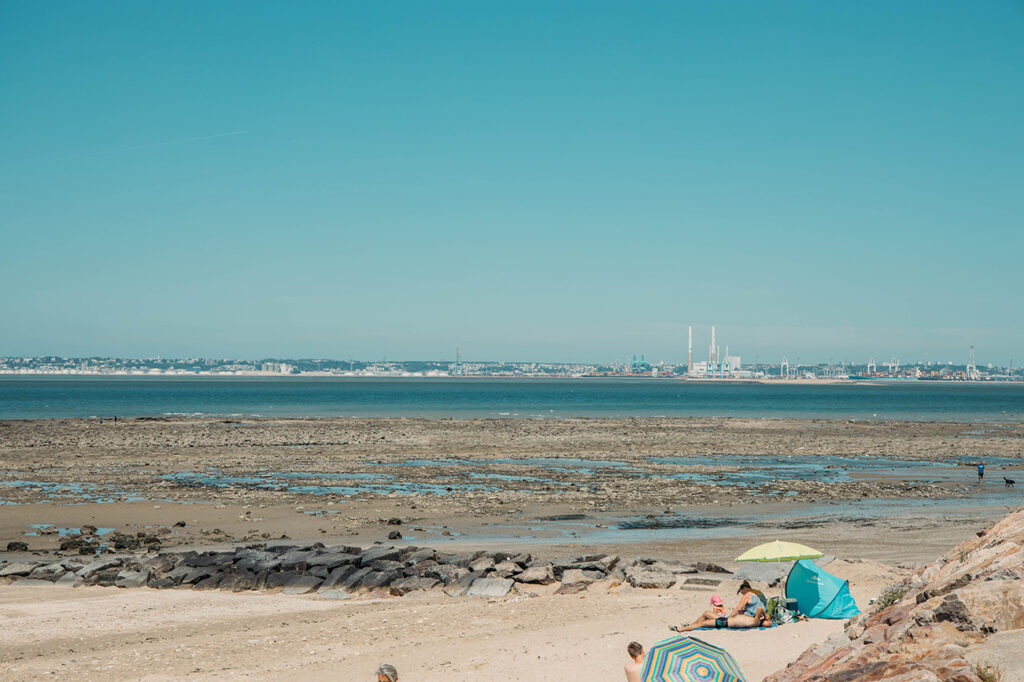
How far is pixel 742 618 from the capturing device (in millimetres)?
13289

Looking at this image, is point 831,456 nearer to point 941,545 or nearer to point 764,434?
point 764,434

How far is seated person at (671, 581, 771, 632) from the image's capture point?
43.5 ft

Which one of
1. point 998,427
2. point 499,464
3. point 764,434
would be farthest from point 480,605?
point 998,427

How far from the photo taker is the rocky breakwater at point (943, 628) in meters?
6.77

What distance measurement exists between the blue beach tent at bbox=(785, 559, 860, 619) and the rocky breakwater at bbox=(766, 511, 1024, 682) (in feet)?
16.6

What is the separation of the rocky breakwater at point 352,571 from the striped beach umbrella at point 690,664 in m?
6.87

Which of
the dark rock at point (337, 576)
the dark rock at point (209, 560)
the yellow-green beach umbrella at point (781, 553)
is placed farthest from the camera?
the dark rock at point (209, 560)

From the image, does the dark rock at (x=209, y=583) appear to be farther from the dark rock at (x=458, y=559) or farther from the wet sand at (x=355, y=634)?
the dark rock at (x=458, y=559)

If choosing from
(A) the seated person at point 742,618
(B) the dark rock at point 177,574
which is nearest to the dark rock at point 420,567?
(B) the dark rock at point 177,574

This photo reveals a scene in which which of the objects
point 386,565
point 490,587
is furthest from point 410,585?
point 490,587

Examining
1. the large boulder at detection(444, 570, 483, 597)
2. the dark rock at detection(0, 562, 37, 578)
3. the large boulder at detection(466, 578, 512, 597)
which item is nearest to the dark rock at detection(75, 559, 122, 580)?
the dark rock at detection(0, 562, 37, 578)

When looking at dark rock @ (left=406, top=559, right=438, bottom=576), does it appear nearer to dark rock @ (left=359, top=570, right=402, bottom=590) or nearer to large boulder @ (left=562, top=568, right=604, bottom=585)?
dark rock @ (left=359, top=570, right=402, bottom=590)

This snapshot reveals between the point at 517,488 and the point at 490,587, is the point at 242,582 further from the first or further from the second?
the point at 517,488

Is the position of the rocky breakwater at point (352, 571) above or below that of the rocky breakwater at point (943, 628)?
below
